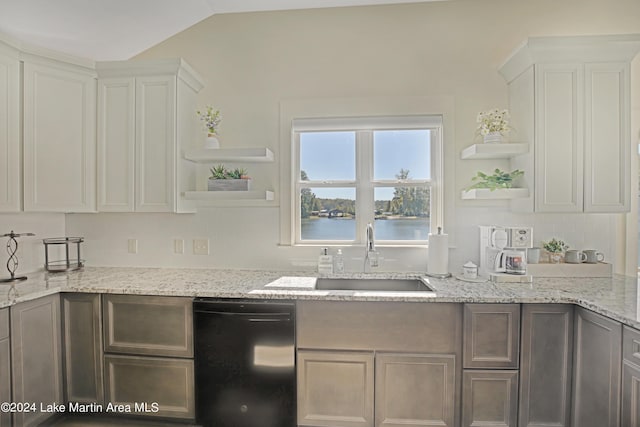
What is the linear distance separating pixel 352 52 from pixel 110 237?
243 centimetres

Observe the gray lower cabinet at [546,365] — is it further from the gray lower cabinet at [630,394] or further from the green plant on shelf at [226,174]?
the green plant on shelf at [226,174]

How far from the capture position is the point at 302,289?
2084 mm

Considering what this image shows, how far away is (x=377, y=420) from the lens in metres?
1.91

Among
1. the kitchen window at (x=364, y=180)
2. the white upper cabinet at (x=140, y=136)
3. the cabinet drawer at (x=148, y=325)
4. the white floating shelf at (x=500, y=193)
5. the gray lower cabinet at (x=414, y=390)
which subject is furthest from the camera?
the kitchen window at (x=364, y=180)

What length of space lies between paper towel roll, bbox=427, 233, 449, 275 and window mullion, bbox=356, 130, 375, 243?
1.68 feet

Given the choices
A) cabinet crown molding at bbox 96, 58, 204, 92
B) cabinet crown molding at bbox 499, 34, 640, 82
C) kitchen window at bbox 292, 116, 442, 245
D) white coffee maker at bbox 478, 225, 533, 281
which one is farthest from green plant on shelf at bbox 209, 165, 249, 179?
cabinet crown molding at bbox 499, 34, 640, 82

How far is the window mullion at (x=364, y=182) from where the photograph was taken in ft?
8.73

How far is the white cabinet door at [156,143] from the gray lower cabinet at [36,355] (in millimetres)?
837

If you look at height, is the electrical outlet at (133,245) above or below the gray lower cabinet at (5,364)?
above

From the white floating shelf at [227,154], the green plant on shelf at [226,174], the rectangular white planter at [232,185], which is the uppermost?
the white floating shelf at [227,154]

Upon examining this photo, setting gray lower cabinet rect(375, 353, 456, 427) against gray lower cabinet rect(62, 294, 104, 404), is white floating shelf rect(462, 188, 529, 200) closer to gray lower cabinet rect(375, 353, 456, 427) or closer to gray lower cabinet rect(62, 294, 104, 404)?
gray lower cabinet rect(375, 353, 456, 427)

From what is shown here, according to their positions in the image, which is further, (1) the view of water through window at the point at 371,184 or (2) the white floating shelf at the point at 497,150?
(1) the view of water through window at the point at 371,184

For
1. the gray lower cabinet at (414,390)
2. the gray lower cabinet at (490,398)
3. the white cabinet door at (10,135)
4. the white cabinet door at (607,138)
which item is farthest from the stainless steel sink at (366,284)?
the white cabinet door at (10,135)

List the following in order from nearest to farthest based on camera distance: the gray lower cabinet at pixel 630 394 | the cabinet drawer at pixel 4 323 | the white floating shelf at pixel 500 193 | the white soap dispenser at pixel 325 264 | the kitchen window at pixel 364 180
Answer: the gray lower cabinet at pixel 630 394
the cabinet drawer at pixel 4 323
the white floating shelf at pixel 500 193
the white soap dispenser at pixel 325 264
the kitchen window at pixel 364 180
